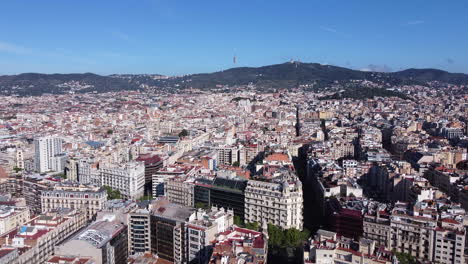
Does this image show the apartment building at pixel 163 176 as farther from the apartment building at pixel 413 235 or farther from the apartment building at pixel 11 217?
the apartment building at pixel 413 235

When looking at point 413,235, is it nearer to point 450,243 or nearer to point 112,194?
point 450,243

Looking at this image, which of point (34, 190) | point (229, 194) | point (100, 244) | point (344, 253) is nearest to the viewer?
point (344, 253)

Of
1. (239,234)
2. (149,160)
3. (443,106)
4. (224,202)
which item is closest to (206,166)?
(149,160)

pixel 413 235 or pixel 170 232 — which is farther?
pixel 170 232

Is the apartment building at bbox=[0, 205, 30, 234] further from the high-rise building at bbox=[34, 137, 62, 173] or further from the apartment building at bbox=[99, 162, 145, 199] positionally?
the high-rise building at bbox=[34, 137, 62, 173]

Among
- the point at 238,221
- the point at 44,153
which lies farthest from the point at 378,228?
the point at 44,153

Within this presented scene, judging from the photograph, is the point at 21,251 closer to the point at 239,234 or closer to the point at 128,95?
the point at 239,234

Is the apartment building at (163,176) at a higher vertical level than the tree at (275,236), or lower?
higher

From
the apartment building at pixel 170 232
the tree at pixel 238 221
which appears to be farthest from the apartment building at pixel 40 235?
the tree at pixel 238 221
